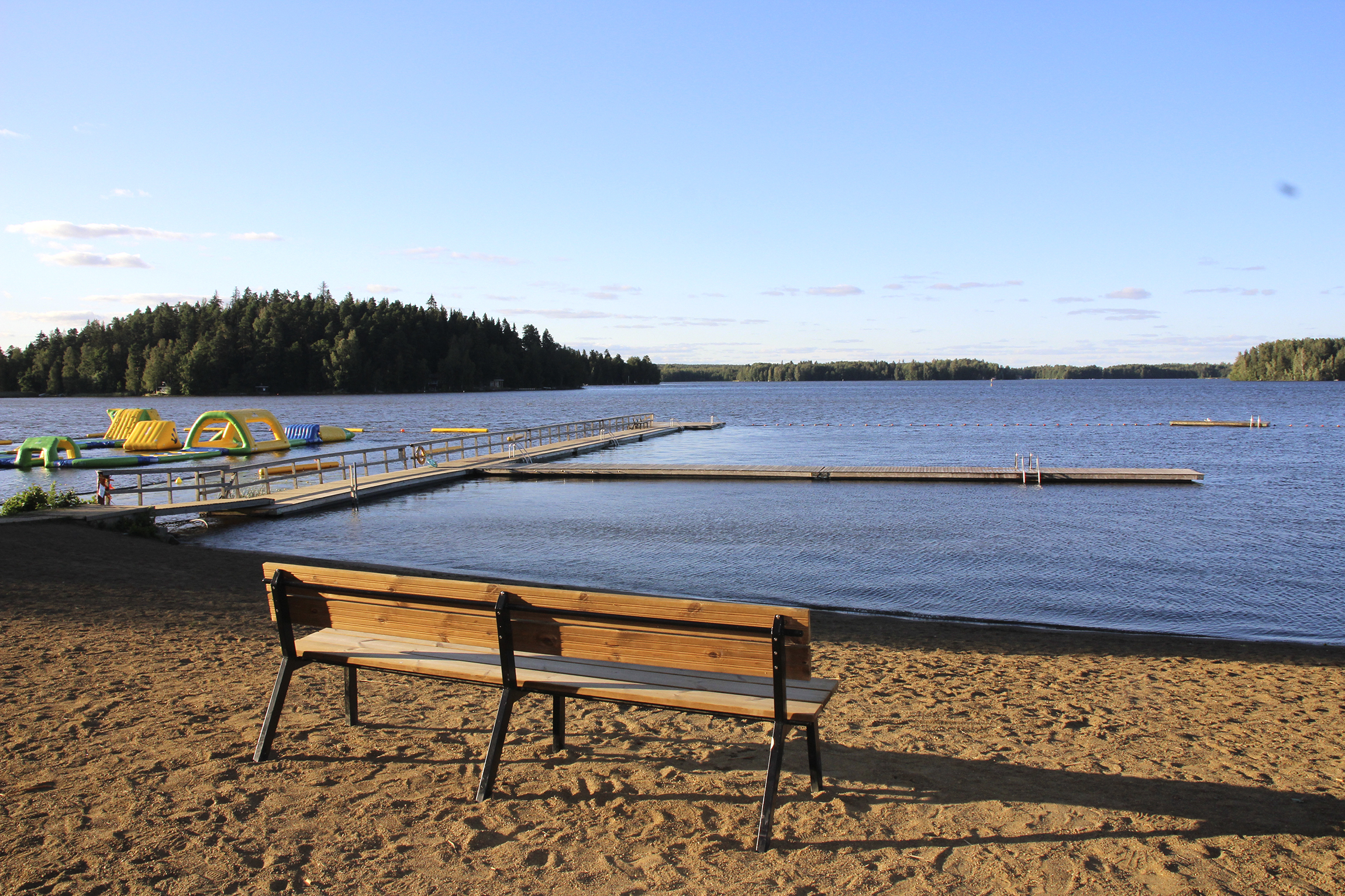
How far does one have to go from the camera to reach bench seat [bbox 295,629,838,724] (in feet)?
12.7

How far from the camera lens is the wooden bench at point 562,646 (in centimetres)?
383

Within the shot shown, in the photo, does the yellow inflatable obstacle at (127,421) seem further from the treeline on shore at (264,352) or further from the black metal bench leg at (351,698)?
the treeline on shore at (264,352)

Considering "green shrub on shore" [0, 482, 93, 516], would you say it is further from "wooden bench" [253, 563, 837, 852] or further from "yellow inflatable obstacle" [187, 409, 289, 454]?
"yellow inflatable obstacle" [187, 409, 289, 454]

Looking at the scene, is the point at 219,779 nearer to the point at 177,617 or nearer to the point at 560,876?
the point at 560,876

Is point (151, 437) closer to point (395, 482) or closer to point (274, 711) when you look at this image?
point (395, 482)

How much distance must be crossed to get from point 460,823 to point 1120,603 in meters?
9.87

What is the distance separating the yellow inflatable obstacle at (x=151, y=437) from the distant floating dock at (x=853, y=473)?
2491 centimetres

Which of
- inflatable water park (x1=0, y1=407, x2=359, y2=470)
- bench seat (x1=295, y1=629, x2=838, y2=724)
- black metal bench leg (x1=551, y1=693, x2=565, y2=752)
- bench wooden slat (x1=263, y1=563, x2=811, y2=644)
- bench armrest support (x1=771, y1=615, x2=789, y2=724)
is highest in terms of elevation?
bench wooden slat (x1=263, y1=563, x2=811, y2=644)

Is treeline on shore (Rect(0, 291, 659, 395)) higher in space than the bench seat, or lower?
higher

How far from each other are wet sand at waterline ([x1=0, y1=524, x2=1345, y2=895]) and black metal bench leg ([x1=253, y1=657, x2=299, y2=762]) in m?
0.09

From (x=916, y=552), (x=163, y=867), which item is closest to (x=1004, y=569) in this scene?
(x=916, y=552)

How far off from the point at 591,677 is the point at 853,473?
24.4 metres

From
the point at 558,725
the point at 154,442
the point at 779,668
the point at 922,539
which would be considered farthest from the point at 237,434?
the point at 779,668

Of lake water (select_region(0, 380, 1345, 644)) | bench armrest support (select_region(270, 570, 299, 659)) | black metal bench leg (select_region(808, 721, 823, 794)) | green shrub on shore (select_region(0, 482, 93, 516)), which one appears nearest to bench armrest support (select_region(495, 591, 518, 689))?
bench armrest support (select_region(270, 570, 299, 659))
